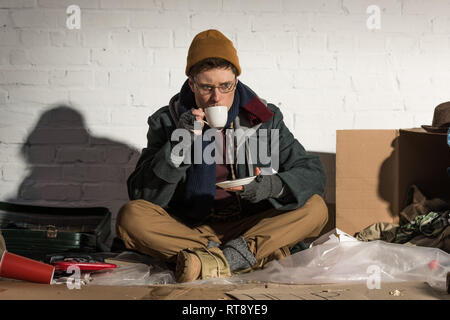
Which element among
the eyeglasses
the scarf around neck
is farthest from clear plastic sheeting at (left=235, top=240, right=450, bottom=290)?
the eyeglasses

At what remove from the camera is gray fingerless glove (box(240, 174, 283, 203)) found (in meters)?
2.31

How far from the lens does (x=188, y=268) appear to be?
2.25 metres

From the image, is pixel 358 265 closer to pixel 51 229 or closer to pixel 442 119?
pixel 442 119

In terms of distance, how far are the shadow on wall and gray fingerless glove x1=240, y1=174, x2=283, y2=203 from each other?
1075mm

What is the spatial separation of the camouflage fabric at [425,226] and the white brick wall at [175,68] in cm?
62

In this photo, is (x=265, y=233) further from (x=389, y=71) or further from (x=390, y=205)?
(x=389, y=71)

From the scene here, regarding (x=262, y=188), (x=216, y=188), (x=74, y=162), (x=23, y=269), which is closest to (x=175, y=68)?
(x=74, y=162)

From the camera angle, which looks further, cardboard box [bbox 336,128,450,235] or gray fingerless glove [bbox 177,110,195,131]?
cardboard box [bbox 336,128,450,235]

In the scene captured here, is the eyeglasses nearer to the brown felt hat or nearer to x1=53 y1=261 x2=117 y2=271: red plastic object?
x1=53 y1=261 x2=117 y2=271: red plastic object

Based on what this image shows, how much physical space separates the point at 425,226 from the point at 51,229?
160 cm

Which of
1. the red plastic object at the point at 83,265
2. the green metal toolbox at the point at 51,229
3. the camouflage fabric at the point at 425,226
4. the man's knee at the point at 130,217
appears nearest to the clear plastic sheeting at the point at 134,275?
the red plastic object at the point at 83,265

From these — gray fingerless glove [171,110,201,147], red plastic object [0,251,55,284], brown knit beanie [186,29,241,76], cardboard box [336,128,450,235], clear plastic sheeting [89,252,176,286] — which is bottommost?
clear plastic sheeting [89,252,176,286]

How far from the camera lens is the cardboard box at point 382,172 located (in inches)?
114

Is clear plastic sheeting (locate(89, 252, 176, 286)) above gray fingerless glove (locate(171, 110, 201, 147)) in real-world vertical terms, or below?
below
